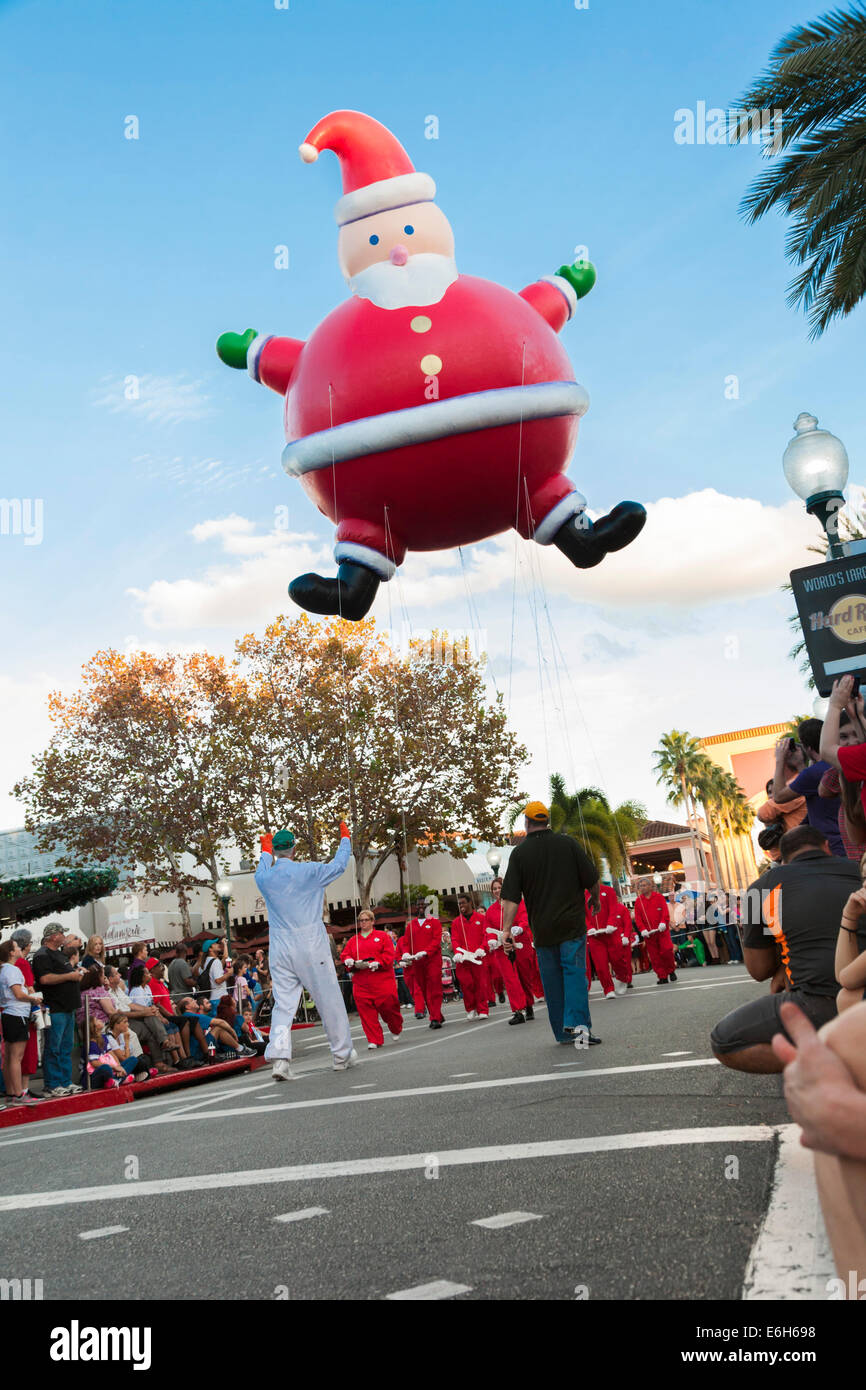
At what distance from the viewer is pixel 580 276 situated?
333 inches

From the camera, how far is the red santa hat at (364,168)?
7.54 meters

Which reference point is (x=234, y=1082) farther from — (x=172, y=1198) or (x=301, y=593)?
(x=172, y=1198)

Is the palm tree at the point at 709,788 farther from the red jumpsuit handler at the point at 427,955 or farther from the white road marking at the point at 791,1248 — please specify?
the white road marking at the point at 791,1248

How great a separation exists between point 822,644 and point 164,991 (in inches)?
451

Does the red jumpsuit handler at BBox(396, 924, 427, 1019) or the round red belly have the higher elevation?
the round red belly

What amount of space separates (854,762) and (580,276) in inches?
193

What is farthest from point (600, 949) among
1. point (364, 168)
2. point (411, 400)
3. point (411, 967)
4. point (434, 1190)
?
point (434, 1190)

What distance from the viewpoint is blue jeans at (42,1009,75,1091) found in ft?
39.5

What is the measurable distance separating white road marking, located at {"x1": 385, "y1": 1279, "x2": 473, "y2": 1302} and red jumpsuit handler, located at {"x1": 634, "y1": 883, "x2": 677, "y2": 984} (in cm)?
1585

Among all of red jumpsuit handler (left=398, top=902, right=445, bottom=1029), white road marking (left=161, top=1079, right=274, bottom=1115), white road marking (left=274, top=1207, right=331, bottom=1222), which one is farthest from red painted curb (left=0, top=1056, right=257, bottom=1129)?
white road marking (left=274, top=1207, right=331, bottom=1222)

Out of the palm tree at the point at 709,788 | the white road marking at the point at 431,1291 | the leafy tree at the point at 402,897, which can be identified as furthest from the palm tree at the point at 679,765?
the white road marking at the point at 431,1291

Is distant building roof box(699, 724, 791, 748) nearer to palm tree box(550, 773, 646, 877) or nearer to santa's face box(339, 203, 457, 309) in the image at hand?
palm tree box(550, 773, 646, 877)

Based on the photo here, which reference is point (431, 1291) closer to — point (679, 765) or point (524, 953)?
point (524, 953)
